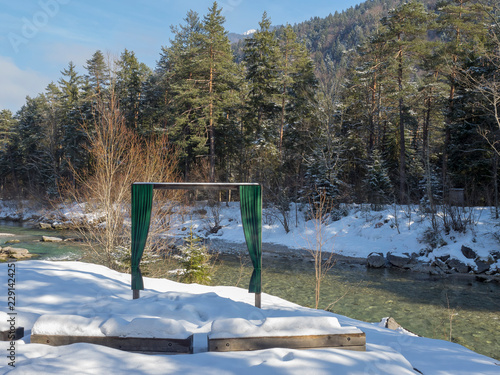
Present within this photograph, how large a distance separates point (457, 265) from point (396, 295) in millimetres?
4499

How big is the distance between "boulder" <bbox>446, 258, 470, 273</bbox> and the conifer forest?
3.25 m

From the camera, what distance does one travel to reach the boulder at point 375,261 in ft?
47.6

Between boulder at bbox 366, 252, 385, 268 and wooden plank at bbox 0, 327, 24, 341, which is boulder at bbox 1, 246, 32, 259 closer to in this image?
wooden plank at bbox 0, 327, 24, 341

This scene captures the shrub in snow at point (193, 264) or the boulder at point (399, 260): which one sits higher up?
the shrub in snow at point (193, 264)

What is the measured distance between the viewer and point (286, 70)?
76.5ft

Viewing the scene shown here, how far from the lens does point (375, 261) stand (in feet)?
47.9

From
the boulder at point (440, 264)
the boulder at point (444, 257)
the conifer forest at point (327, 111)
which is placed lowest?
the boulder at point (440, 264)

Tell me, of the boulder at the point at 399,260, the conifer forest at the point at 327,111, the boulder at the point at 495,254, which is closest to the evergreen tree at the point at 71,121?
the conifer forest at the point at 327,111

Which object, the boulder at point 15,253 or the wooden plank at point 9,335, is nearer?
the wooden plank at point 9,335

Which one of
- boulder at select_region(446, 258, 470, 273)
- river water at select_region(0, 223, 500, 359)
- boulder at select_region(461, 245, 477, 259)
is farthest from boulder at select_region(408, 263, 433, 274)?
boulder at select_region(461, 245, 477, 259)

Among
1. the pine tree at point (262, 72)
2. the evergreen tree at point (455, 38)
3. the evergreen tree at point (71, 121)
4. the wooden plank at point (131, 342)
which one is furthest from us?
the evergreen tree at point (71, 121)

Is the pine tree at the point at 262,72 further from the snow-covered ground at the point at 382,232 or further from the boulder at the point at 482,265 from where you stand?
the boulder at the point at 482,265

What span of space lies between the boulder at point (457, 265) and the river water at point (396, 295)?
430 millimetres

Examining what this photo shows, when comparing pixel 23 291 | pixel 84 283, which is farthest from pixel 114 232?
pixel 23 291
